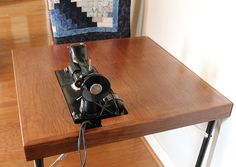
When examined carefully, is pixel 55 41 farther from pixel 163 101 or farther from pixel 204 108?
pixel 204 108

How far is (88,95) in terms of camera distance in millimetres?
889

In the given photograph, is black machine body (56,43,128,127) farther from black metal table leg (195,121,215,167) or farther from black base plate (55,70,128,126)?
black metal table leg (195,121,215,167)

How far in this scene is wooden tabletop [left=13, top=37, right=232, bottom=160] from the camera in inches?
34.8

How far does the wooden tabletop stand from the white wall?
54 mm

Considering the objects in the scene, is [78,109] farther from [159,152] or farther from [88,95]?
[159,152]

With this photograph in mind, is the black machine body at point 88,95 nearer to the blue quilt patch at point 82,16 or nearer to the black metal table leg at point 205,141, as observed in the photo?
the black metal table leg at point 205,141

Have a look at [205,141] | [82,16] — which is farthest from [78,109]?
[82,16]

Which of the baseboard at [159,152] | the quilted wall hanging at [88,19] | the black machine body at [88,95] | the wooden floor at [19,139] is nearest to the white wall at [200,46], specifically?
the baseboard at [159,152]

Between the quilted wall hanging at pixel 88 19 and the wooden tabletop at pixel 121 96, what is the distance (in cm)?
17

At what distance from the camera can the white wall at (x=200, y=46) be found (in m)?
1.07

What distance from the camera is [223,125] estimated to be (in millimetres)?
1141

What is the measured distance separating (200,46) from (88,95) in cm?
59

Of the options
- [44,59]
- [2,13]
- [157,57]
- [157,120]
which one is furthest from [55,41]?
[2,13]

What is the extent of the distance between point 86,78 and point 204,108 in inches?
17.3
